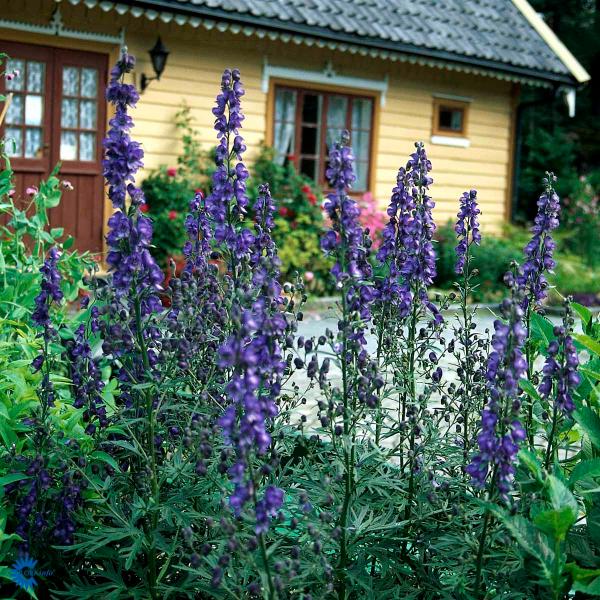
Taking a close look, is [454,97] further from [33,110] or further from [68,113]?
[33,110]

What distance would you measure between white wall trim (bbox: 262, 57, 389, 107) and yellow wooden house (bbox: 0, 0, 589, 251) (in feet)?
0.06

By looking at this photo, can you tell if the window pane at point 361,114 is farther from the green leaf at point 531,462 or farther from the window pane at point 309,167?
the green leaf at point 531,462

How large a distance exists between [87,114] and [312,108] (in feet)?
11.9

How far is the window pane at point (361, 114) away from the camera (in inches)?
562

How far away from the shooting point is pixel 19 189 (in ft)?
35.2

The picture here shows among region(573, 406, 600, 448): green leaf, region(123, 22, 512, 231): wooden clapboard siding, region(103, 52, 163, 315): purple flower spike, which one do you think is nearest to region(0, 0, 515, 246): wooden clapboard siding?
region(123, 22, 512, 231): wooden clapboard siding

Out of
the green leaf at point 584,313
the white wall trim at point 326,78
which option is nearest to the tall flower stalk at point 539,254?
the green leaf at point 584,313

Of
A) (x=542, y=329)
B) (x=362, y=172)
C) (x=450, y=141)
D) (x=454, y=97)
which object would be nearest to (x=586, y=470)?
(x=542, y=329)

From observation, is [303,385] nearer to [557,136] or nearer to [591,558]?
[591,558]

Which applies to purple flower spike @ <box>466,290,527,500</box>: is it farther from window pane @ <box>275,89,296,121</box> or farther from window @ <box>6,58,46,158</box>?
window pane @ <box>275,89,296,121</box>

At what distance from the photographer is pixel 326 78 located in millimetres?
13656

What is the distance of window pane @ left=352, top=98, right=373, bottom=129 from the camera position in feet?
46.9

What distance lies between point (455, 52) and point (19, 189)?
21.5 ft

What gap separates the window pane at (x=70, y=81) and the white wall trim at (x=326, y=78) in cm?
271
